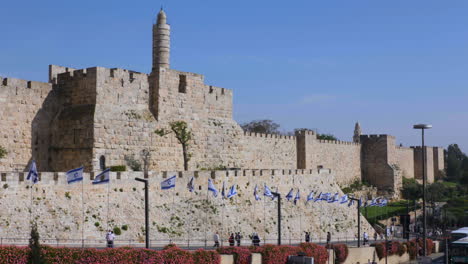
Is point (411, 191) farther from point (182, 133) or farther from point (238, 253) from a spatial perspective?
point (238, 253)

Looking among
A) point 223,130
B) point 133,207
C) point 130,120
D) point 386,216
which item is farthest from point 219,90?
point 386,216

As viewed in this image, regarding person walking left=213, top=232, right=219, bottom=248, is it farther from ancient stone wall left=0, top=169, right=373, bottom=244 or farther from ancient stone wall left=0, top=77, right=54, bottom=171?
ancient stone wall left=0, top=77, right=54, bottom=171

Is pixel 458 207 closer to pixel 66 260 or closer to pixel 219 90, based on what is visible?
pixel 219 90

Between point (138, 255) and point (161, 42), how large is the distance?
17.1 metres

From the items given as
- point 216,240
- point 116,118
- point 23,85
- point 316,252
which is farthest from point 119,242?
point 23,85

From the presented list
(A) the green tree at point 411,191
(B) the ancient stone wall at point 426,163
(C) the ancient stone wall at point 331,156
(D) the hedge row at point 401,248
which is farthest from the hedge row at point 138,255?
(B) the ancient stone wall at point 426,163

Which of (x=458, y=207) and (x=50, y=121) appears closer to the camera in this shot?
(x=50, y=121)

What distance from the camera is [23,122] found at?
90.7 feet

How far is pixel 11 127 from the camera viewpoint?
2712cm

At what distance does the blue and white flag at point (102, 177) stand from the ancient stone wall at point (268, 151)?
17.1 meters

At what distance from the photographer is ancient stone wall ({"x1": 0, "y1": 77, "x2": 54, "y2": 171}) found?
26.9 m

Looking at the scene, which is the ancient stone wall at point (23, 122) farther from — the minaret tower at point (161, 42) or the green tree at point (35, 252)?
the green tree at point (35, 252)

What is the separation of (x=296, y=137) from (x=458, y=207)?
53.1ft

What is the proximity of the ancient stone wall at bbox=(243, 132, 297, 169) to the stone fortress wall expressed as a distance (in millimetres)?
1795
